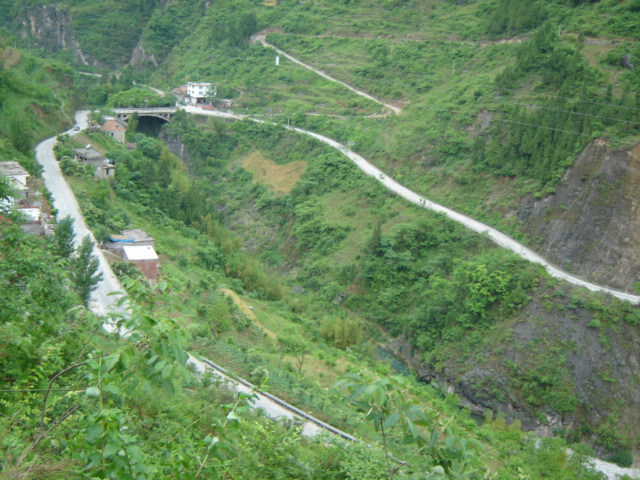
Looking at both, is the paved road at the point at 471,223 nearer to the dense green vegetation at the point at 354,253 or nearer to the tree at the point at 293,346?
the dense green vegetation at the point at 354,253

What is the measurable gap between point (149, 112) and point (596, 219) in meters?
31.6

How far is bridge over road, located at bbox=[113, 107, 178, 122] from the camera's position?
4256 cm

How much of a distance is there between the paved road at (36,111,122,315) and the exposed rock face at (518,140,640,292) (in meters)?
16.6

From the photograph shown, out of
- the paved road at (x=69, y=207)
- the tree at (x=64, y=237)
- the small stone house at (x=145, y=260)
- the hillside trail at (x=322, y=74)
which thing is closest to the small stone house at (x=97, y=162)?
the paved road at (x=69, y=207)

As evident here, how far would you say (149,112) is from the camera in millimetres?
43312

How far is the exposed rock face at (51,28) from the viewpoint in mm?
57562

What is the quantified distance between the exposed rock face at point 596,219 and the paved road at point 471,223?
376 mm


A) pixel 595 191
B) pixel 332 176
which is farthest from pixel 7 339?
pixel 332 176

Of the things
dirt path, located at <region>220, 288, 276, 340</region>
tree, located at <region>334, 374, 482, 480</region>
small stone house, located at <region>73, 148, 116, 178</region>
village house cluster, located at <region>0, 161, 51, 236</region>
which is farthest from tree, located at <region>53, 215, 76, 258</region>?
tree, located at <region>334, 374, 482, 480</region>

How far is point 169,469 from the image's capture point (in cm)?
421

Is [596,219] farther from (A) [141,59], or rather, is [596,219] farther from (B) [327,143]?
(A) [141,59]

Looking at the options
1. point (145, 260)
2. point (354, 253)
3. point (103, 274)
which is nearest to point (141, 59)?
point (354, 253)

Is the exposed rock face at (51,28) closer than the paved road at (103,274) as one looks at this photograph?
No

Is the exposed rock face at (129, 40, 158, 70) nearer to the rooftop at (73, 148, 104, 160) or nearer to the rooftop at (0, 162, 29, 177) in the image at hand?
the rooftop at (73, 148, 104, 160)
